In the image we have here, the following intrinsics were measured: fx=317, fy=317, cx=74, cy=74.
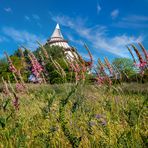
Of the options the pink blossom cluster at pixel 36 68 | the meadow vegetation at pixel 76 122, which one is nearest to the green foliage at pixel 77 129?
the meadow vegetation at pixel 76 122

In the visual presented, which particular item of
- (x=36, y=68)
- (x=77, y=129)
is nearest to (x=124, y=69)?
(x=36, y=68)

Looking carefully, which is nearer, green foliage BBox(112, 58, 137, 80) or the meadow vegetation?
the meadow vegetation

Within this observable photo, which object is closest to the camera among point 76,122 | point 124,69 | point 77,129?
point 77,129

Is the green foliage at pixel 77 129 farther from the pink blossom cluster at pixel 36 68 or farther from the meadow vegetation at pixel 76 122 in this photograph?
the pink blossom cluster at pixel 36 68

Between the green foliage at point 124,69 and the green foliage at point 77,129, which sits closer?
the green foliage at point 77,129

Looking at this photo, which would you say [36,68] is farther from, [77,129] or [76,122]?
[77,129]

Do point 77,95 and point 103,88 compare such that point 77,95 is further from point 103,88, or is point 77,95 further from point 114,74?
point 103,88

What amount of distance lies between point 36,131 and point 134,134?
4.10ft

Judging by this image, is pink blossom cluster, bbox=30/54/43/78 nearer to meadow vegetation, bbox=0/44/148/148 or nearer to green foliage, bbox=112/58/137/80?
meadow vegetation, bbox=0/44/148/148

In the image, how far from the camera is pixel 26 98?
5332mm

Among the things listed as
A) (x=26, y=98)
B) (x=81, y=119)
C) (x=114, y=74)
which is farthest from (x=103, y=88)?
(x=81, y=119)

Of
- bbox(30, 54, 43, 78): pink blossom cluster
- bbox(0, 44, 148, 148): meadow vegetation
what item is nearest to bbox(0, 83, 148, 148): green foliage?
bbox(0, 44, 148, 148): meadow vegetation

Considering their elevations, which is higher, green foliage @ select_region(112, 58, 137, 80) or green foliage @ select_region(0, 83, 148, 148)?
green foliage @ select_region(112, 58, 137, 80)

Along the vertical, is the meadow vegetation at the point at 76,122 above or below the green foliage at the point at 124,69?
below
